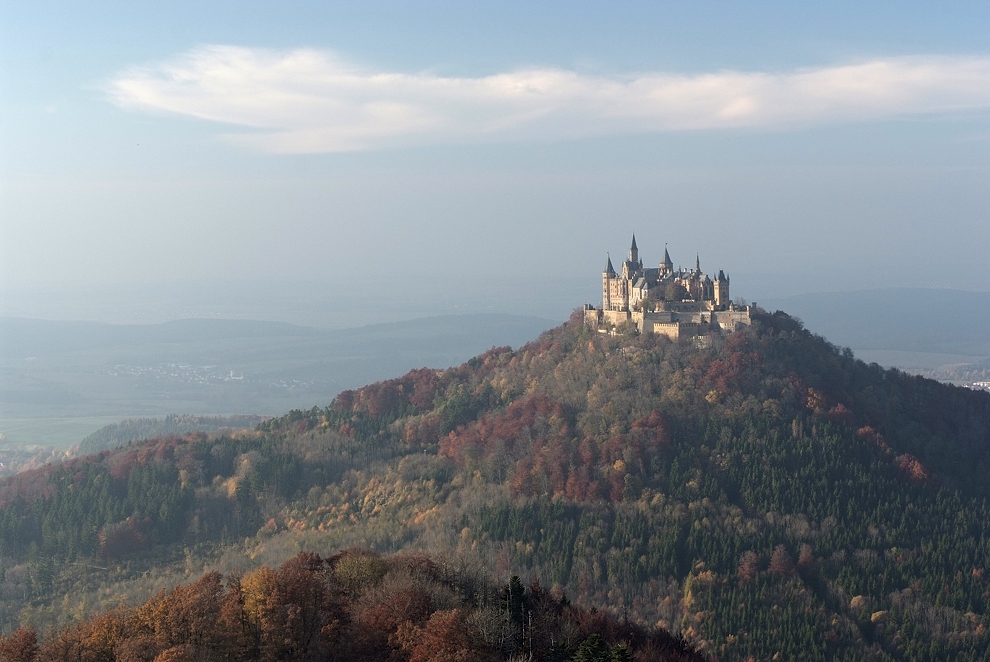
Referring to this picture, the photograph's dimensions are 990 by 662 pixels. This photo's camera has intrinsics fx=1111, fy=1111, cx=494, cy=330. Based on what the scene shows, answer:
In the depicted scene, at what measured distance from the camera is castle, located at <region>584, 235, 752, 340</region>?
7821 centimetres

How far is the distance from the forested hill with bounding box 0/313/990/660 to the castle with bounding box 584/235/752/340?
6.52ft

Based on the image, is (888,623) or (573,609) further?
(888,623)

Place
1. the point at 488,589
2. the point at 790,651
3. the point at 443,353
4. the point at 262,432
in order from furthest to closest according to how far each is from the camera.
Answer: the point at 443,353, the point at 262,432, the point at 790,651, the point at 488,589

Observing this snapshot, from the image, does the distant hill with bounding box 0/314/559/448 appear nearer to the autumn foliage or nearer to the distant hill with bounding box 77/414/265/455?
the distant hill with bounding box 77/414/265/455

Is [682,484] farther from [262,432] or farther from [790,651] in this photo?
[262,432]

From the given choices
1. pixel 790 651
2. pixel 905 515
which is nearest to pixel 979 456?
pixel 905 515

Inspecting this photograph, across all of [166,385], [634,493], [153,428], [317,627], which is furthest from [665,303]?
[166,385]

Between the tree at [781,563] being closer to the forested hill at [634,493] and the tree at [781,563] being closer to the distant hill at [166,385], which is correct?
the forested hill at [634,493]

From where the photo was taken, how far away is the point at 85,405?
526 feet

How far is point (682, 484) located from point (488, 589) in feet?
88.6

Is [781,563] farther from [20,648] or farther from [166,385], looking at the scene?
[166,385]

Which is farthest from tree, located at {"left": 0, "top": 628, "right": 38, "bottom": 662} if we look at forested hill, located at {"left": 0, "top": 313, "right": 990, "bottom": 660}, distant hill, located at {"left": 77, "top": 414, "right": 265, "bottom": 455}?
distant hill, located at {"left": 77, "top": 414, "right": 265, "bottom": 455}

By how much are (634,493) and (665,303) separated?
18590 millimetres

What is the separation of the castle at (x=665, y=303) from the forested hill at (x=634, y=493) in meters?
1.99
